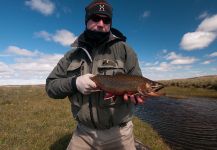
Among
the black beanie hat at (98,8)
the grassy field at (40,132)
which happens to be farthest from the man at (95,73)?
the grassy field at (40,132)

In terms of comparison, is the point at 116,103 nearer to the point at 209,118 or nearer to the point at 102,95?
the point at 102,95

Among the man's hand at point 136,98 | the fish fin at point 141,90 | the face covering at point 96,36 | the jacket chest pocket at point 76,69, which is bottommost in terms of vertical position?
the man's hand at point 136,98

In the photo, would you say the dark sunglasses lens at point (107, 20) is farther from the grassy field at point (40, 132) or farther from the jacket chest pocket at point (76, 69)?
the grassy field at point (40, 132)

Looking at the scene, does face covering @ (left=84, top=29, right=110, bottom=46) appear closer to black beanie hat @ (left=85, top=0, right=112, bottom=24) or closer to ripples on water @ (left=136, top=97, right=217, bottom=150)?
black beanie hat @ (left=85, top=0, right=112, bottom=24)

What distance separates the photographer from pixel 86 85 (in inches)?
182

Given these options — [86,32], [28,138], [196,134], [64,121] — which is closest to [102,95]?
[86,32]

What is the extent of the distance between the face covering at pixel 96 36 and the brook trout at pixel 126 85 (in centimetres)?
93

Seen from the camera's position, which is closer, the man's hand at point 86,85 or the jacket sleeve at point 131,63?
the man's hand at point 86,85

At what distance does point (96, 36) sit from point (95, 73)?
730 millimetres

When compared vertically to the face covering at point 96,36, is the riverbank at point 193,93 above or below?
below

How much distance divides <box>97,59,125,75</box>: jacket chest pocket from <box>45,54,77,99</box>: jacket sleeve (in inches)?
24.7

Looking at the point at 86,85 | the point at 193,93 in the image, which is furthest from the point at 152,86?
the point at 193,93

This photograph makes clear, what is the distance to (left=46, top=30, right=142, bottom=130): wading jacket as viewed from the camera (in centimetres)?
500

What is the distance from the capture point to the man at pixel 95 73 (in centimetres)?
502
